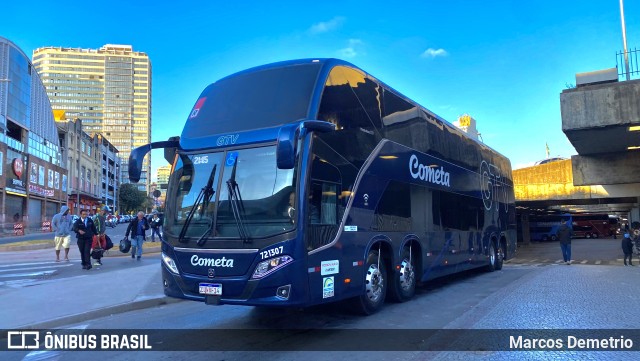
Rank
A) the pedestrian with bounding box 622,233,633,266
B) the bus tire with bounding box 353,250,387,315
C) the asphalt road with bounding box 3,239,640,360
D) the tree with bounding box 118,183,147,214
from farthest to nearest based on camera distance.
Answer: the tree with bounding box 118,183,147,214 < the pedestrian with bounding box 622,233,633,266 < the bus tire with bounding box 353,250,387,315 < the asphalt road with bounding box 3,239,640,360

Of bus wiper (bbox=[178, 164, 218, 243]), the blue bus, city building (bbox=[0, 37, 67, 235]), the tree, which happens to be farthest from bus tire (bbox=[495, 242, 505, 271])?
the tree

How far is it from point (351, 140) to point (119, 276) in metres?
8.00

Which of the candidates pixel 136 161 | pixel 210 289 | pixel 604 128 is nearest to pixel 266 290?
pixel 210 289

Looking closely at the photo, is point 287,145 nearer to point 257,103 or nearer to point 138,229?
point 257,103

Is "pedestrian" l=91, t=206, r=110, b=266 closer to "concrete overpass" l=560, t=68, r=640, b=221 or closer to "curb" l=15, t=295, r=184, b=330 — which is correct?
"curb" l=15, t=295, r=184, b=330

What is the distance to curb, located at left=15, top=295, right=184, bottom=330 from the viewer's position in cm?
712

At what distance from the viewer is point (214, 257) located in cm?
609

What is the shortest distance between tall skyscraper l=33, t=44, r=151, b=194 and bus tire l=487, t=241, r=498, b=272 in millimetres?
166476

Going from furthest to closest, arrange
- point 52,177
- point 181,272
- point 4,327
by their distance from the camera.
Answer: point 52,177 < point 4,327 < point 181,272

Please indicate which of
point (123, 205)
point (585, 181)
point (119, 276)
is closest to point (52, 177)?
point (123, 205)

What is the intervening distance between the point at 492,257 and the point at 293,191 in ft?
36.2

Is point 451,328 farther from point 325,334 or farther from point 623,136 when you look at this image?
point 623,136

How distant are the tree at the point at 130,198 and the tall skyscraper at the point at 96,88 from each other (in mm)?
52439

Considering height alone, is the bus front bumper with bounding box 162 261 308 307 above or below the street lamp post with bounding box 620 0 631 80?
below
